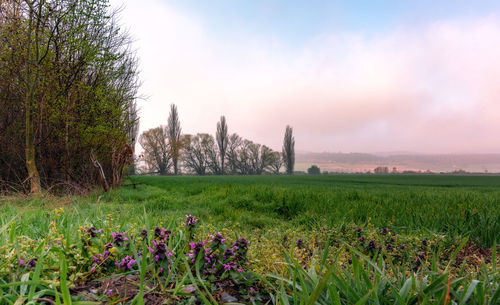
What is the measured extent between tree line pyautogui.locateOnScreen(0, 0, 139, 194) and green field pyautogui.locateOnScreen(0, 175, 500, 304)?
8.57ft

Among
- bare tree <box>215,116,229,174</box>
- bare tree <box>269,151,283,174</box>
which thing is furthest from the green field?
bare tree <box>269,151,283,174</box>

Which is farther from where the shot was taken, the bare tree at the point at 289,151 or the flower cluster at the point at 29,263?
the bare tree at the point at 289,151

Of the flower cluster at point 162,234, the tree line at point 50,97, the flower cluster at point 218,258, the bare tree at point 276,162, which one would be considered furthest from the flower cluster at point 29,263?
the bare tree at point 276,162

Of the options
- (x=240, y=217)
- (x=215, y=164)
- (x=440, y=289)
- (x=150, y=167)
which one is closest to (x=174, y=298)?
(x=440, y=289)

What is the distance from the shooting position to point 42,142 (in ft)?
29.0

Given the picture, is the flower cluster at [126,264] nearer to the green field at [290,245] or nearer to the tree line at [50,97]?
the green field at [290,245]

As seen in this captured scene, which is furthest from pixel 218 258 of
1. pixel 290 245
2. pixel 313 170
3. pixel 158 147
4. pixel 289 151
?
pixel 313 170

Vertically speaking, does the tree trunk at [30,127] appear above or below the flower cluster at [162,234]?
above

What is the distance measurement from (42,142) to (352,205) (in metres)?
9.99

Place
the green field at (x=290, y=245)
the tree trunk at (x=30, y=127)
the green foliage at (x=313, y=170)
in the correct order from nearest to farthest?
the green field at (x=290, y=245)
the tree trunk at (x=30, y=127)
the green foliage at (x=313, y=170)

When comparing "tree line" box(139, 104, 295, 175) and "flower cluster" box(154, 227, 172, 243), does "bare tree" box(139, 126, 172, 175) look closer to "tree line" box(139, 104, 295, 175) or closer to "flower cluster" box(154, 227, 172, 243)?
"tree line" box(139, 104, 295, 175)

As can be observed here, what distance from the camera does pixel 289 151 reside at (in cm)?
6312

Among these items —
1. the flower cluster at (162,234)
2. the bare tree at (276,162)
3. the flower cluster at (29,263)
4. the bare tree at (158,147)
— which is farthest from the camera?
the bare tree at (276,162)

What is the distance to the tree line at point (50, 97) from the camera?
8.16m
